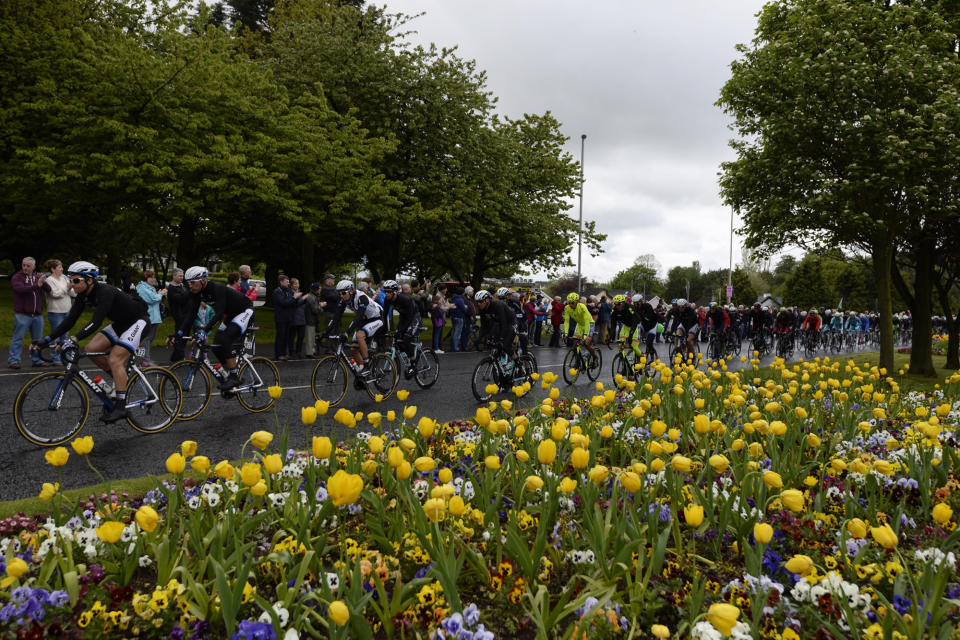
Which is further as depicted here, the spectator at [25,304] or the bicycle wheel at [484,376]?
the spectator at [25,304]

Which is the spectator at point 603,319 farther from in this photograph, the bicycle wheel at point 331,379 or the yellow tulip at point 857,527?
the yellow tulip at point 857,527

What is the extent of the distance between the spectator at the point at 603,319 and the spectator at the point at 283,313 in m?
13.5

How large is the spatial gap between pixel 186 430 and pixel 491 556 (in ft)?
17.9

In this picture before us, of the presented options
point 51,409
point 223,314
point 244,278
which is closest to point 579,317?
point 223,314

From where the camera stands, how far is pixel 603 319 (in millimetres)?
23781

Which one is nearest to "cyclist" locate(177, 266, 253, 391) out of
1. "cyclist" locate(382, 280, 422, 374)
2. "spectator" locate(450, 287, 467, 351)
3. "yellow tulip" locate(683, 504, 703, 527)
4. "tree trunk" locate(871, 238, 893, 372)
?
"cyclist" locate(382, 280, 422, 374)

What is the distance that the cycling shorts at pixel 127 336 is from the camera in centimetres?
643

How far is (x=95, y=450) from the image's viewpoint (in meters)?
5.87

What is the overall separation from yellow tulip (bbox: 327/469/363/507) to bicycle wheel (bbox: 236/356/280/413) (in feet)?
21.2

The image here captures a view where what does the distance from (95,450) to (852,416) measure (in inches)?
299

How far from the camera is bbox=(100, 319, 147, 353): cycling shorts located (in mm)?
6434

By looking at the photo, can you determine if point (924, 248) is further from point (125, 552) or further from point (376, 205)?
point (125, 552)

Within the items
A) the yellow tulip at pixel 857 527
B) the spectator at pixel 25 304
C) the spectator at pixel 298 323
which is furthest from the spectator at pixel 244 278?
the yellow tulip at pixel 857 527

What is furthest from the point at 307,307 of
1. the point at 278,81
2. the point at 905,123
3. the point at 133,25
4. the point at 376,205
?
the point at 133,25
